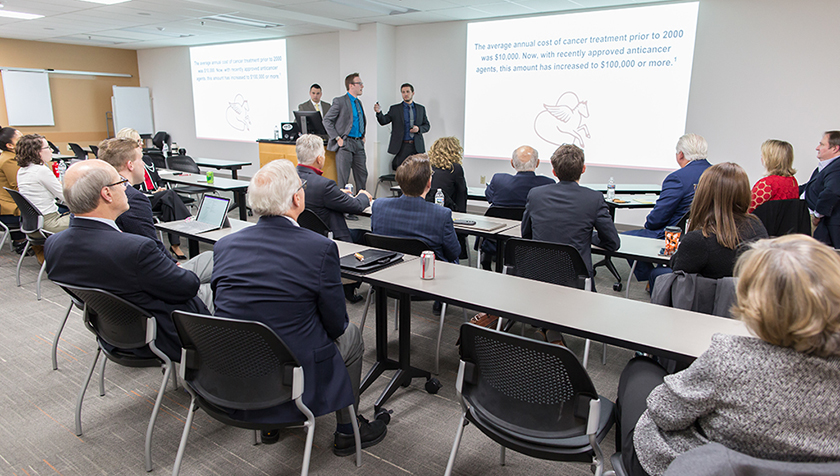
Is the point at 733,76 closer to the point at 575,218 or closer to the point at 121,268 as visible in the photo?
the point at 575,218

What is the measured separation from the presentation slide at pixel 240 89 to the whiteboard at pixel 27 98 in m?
3.11

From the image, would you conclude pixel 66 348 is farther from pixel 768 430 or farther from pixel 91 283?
pixel 768 430

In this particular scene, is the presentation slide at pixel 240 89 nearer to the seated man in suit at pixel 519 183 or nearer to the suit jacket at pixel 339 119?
the suit jacket at pixel 339 119

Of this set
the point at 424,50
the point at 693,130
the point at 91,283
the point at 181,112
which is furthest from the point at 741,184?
the point at 181,112

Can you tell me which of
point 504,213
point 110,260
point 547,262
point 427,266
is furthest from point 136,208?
point 504,213

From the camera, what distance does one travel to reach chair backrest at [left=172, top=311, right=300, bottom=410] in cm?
160

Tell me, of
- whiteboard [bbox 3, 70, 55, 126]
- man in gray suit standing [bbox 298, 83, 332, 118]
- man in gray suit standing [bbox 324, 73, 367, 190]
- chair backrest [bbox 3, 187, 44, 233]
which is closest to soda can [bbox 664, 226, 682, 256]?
chair backrest [bbox 3, 187, 44, 233]

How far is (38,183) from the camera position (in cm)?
418

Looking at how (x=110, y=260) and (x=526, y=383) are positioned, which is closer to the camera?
(x=526, y=383)

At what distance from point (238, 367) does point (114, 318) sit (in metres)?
0.74

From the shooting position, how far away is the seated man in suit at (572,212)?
9.43ft

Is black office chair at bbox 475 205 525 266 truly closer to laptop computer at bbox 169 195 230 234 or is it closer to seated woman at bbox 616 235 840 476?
laptop computer at bbox 169 195 230 234

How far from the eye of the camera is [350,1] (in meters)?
6.45

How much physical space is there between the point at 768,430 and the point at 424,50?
7.72 meters
